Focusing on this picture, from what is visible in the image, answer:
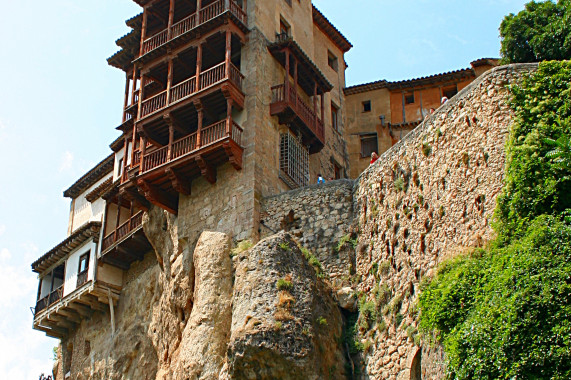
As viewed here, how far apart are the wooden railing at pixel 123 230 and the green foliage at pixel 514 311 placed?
1768 centimetres

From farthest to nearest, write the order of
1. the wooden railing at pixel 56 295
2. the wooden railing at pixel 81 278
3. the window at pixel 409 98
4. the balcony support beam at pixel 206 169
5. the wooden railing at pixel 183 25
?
the window at pixel 409 98 < the wooden railing at pixel 56 295 < the wooden railing at pixel 81 278 < the wooden railing at pixel 183 25 < the balcony support beam at pixel 206 169

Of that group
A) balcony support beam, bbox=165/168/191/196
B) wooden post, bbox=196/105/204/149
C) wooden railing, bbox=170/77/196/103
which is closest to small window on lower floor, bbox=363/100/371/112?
wooden railing, bbox=170/77/196/103

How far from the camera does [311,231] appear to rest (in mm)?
28594

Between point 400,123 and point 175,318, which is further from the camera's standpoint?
point 400,123

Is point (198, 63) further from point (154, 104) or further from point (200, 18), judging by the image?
point (154, 104)

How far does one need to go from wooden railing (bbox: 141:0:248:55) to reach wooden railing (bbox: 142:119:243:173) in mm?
4574

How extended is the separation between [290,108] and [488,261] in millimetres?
13708

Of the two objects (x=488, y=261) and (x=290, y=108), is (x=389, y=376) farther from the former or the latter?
(x=290, y=108)

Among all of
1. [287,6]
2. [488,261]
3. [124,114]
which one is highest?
[287,6]

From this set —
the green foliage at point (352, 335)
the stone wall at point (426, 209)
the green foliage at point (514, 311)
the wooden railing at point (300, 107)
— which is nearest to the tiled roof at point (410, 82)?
the wooden railing at point (300, 107)

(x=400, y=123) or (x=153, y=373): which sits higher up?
(x=400, y=123)

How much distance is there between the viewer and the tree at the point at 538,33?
2662 centimetres

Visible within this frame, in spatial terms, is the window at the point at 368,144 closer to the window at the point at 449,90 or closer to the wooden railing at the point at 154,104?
the window at the point at 449,90

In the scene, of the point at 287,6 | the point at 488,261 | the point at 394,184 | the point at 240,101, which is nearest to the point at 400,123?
the point at 287,6
